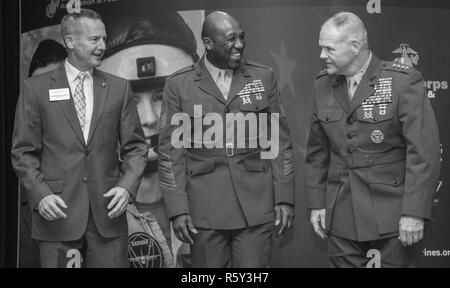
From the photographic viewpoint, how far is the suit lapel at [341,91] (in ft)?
14.1

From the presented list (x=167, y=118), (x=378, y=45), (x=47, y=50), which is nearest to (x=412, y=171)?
(x=378, y=45)

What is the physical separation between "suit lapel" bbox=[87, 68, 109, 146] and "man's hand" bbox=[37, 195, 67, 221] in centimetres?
38

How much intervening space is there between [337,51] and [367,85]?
250 mm

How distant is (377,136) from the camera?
4227 millimetres

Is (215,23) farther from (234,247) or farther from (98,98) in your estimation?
(234,247)

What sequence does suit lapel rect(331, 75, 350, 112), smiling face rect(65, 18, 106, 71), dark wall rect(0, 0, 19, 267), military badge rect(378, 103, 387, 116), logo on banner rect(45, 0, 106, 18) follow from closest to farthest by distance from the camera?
military badge rect(378, 103, 387, 116), suit lapel rect(331, 75, 350, 112), smiling face rect(65, 18, 106, 71), logo on banner rect(45, 0, 106, 18), dark wall rect(0, 0, 19, 267)

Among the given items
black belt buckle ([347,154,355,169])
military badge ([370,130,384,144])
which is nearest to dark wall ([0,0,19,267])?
black belt buckle ([347,154,355,169])

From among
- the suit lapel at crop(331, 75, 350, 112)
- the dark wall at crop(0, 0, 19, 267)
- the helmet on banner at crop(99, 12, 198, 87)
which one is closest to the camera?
the suit lapel at crop(331, 75, 350, 112)

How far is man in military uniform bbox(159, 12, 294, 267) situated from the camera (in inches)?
174

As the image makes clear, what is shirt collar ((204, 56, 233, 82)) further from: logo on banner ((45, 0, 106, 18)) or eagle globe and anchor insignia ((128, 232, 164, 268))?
eagle globe and anchor insignia ((128, 232, 164, 268))

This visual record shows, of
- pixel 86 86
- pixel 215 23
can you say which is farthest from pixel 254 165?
pixel 86 86

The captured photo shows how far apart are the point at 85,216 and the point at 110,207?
0.49 ft

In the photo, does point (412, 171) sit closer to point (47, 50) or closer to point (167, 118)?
point (167, 118)

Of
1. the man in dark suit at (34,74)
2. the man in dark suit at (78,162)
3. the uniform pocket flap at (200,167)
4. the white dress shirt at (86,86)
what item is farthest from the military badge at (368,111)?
the man in dark suit at (34,74)
